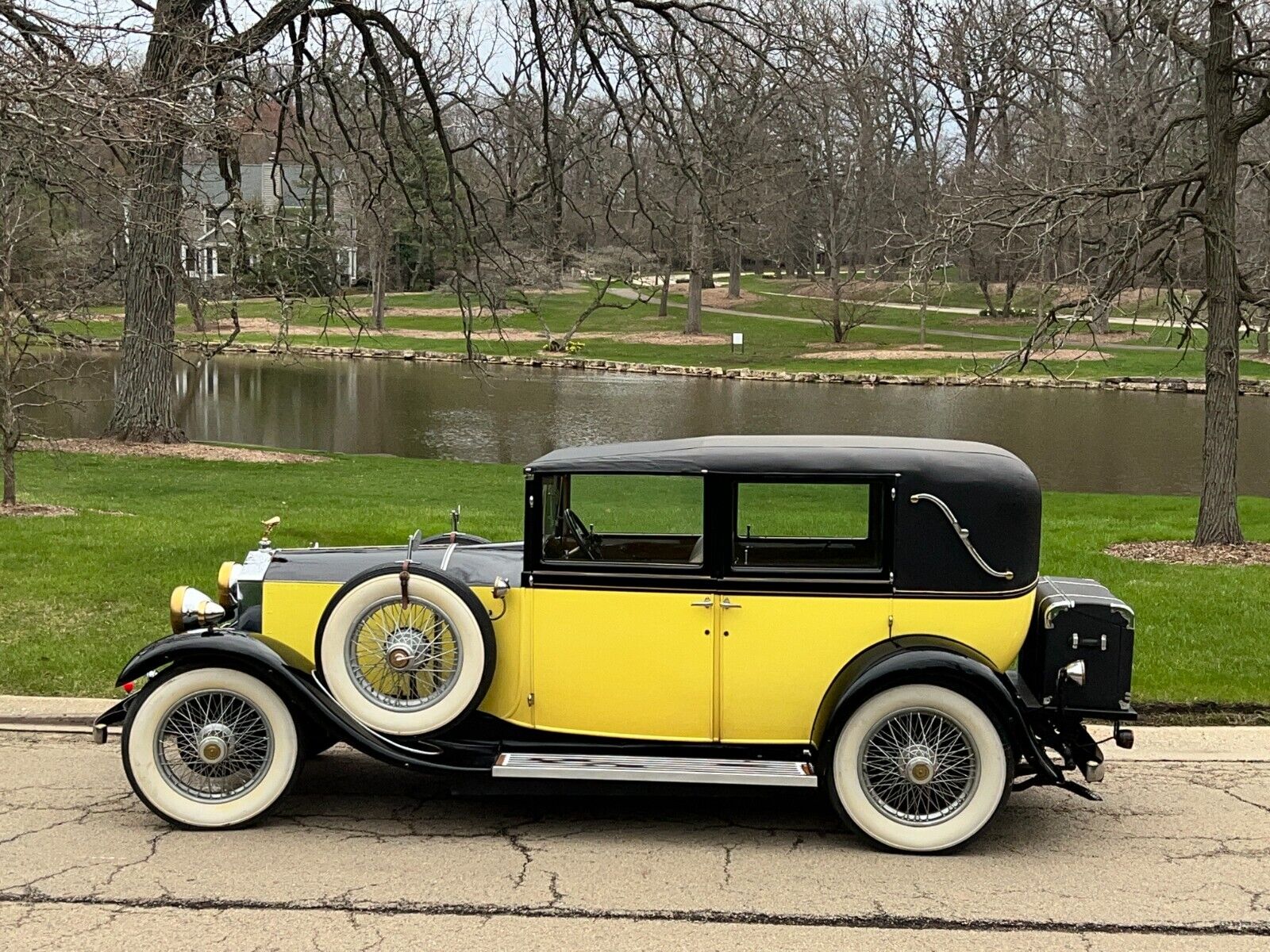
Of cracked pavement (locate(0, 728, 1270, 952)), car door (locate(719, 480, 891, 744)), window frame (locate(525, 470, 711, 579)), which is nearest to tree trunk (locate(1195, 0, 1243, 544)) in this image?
cracked pavement (locate(0, 728, 1270, 952))

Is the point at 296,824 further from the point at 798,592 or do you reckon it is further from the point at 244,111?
the point at 244,111


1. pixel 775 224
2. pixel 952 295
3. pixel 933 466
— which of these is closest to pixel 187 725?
pixel 933 466

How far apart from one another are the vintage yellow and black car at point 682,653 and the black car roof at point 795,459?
0.01m

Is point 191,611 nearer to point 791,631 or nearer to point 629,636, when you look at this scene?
point 629,636

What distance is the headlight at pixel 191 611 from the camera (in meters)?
5.72

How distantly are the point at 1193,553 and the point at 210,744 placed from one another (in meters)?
10.3

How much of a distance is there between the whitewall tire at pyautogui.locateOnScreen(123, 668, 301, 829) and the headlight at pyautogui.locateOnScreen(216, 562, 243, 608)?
0.60 meters

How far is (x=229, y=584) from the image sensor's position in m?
5.95

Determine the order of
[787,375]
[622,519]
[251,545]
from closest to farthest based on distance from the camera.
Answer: [622,519] → [251,545] → [787,375]

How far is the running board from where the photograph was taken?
5188 mm

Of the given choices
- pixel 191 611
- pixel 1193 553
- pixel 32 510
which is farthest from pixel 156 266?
pixel 1193 553

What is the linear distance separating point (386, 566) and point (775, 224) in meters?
57.2

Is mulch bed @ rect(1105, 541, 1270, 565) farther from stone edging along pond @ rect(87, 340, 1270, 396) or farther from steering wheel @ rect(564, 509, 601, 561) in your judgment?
stone edging along pond @ rect(87, 340, 1270, 396)

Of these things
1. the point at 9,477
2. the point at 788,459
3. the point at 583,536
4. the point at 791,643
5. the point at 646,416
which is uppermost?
the point at 788,459
